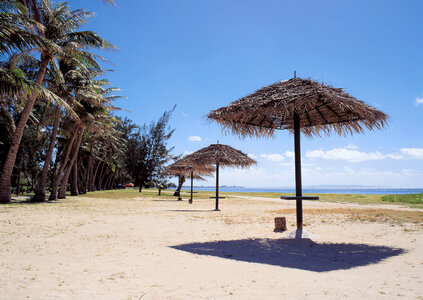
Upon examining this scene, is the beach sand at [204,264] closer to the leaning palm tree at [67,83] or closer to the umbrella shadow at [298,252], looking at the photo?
the umbrella shadow at [298,252]

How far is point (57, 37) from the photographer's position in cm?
1481

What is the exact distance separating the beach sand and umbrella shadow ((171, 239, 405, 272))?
0.6 inches

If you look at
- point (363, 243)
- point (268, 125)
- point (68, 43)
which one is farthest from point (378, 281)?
point (68, 43)

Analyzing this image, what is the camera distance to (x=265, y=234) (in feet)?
23.3

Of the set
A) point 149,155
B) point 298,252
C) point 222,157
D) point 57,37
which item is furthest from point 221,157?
point 149,155

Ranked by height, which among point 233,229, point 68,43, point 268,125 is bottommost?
point 233,229

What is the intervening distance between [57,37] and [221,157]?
34.7 ft

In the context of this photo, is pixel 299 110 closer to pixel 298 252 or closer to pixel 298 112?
pixel 298 112

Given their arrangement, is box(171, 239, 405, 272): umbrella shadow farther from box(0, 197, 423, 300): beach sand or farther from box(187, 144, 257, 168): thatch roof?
box(187, 144, 257, 168): thatch roof

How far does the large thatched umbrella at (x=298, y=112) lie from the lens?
5.83 metres

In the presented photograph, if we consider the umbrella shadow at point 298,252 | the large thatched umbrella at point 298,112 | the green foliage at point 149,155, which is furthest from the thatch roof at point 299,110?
the green foliage at point 149,155

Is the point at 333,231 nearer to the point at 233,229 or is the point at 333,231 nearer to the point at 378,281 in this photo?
the point at 233,229

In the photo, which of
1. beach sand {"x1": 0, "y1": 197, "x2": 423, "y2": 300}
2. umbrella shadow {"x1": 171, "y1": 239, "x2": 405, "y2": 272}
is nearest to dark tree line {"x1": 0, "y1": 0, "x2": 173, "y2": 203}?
beach sand {"x1": 0, "y1": 197, "x2": 423, "y2": 300}

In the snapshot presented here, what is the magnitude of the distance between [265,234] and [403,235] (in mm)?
3260
